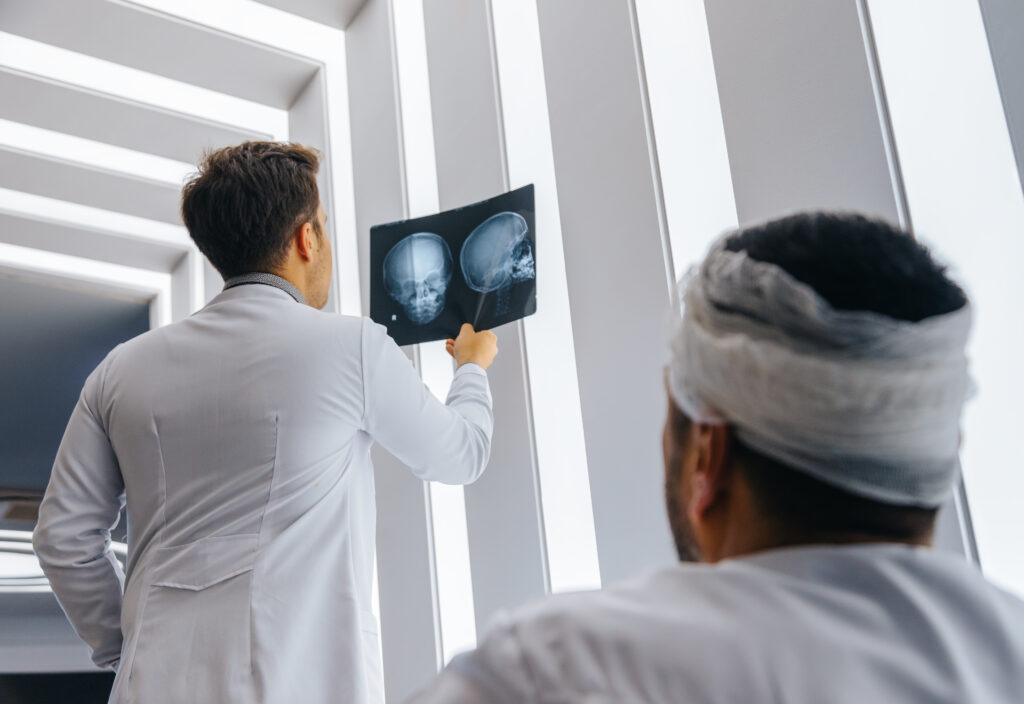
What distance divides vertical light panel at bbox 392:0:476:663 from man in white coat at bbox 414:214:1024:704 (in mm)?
1312

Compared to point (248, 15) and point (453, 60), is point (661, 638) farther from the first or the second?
point (248, 15)

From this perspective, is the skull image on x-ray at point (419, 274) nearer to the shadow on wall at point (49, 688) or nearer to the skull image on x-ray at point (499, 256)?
the skull image on x-ray at point (499, 256)

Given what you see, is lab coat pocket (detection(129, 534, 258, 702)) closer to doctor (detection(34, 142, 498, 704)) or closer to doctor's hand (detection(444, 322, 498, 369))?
doctor (detection(34, 142, 498, 704))

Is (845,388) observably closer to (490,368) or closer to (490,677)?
(490,677)

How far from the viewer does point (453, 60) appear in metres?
2.27

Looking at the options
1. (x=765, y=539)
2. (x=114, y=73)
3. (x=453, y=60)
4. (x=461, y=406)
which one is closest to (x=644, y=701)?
(x=765, y=539)

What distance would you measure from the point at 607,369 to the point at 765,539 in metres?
1.01

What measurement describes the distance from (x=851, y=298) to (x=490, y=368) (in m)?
1.35

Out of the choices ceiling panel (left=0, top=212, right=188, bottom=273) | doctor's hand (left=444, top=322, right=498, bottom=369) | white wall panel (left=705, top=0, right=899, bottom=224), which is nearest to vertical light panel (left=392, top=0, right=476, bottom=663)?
doctor's hand (left=444, top=322, right=498, bottom=369)

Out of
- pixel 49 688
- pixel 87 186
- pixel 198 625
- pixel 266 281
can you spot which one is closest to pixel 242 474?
pixel 198 625

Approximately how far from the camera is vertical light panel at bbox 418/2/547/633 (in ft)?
6.21

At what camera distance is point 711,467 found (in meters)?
0.75

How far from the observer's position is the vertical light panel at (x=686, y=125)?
1560mm

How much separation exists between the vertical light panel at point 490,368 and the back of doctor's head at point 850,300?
46.2 inches
